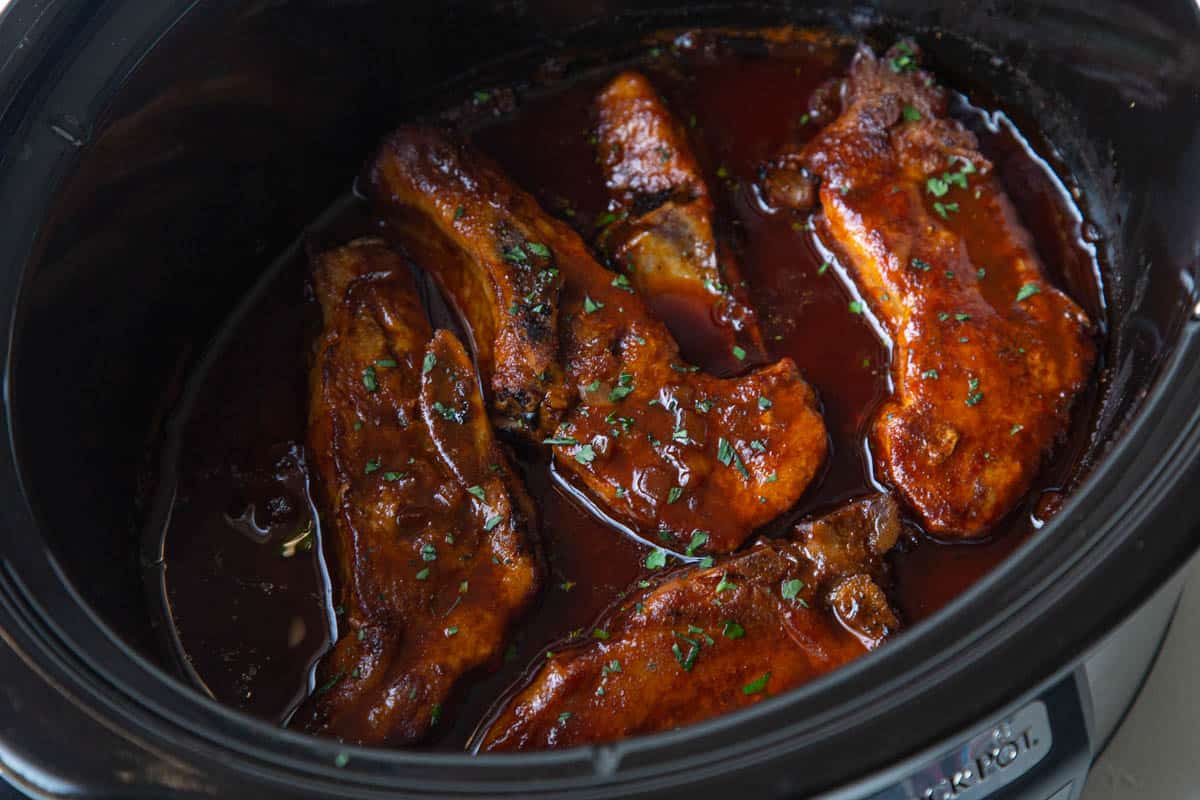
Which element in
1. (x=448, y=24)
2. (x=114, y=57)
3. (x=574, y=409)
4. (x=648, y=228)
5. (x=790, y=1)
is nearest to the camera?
(x=114, y=57)

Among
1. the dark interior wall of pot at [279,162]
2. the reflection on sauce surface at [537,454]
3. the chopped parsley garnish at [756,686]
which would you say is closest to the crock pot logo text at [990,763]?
the chopped parsley garnish at [756,686]

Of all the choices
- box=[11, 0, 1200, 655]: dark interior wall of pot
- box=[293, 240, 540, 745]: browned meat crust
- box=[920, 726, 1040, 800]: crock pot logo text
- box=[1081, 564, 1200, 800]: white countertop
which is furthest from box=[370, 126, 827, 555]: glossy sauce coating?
box=[1081, 564, 1200, 800]: white countertop

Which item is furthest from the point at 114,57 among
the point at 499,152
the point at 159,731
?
the point at 159,731

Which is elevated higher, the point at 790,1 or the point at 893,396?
the point at 790,1

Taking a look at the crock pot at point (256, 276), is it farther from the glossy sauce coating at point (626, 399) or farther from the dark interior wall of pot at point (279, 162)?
the glossy sauce coating at point (626, 399)

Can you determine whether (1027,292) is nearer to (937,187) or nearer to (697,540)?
(937,187)

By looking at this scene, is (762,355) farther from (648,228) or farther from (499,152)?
(499,152)
